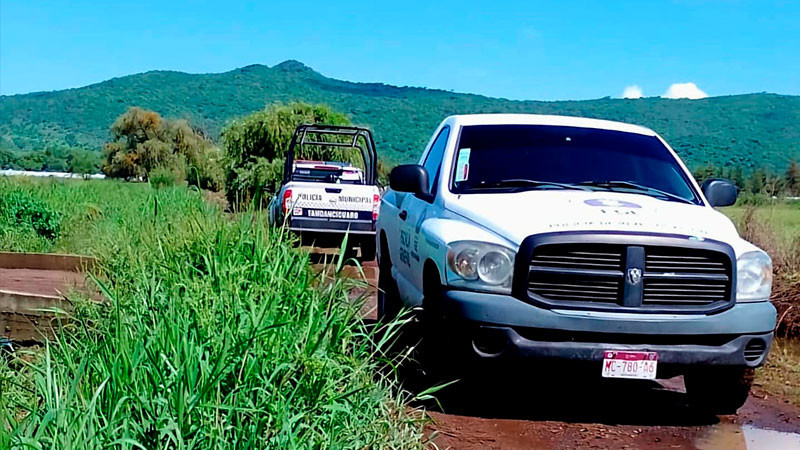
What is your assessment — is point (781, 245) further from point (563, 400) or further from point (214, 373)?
point (214, 373)

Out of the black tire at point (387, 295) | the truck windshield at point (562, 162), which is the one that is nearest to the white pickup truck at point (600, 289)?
the truck windshield at point (562, 162)

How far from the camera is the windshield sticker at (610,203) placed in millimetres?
5373

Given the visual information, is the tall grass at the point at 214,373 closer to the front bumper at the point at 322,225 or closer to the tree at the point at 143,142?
the front bumper at the point at 322,225

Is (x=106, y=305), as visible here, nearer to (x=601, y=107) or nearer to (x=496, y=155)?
(x=496, y=155)

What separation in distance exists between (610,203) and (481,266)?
3.19ft

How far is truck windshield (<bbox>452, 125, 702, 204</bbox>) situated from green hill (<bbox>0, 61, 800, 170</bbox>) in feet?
82.7

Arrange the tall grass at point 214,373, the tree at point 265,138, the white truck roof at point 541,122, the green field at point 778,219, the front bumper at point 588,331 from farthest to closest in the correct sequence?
1. the tree at point 265,138
2. the green field at point 778,219
3. the white truck roof at point 541,122
4. the front bumper at point 588,331
5. the tall grass at point 214,373

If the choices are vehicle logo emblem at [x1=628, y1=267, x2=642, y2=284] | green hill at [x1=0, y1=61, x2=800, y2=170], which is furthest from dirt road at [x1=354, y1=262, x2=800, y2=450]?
green hill at [x1=0, y1=61, x2=800, y2=170]

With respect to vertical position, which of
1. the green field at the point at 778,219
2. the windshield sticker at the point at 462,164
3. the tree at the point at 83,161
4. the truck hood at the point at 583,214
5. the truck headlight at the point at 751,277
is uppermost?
the windshield sticker at the point at 462,164

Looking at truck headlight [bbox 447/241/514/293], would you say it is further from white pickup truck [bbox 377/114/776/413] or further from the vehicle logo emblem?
the vehicle logo emblem

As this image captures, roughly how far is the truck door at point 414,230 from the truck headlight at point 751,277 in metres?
1.97

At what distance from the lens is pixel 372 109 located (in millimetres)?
93000

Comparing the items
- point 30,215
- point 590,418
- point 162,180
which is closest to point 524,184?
→ point 590,418

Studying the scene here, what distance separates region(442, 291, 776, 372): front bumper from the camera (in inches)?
195
